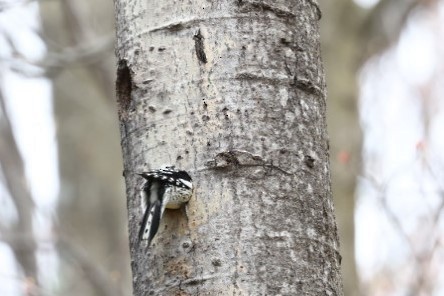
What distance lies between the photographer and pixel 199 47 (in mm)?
1941

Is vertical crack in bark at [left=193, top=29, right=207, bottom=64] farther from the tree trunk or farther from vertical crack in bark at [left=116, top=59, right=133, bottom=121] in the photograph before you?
vertical crack in bark at [left=116, top=59, right=133, bottom=121]

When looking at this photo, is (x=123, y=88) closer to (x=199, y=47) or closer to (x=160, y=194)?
(x=199, y=47)

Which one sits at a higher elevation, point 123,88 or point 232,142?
point 123,88

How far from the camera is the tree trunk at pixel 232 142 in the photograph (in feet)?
5.94

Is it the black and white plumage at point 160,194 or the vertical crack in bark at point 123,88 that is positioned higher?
the vertical crack in bark at point 123,88

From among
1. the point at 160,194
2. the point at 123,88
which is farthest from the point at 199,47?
the point at 160,194

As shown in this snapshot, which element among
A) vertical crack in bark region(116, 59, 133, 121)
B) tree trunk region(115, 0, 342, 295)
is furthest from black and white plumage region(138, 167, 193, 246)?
vertical crack in bark region(116, 59, 133, 121)

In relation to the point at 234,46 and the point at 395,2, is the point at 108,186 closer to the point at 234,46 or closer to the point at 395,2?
the point at 395,2

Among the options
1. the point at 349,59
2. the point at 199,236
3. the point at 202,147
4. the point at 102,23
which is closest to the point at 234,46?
the point at 202,147

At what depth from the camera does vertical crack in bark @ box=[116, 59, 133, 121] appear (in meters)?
2.01

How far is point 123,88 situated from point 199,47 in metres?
0.21

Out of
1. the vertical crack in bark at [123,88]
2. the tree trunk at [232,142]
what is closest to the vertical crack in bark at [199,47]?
the tree trunk at [232,142]

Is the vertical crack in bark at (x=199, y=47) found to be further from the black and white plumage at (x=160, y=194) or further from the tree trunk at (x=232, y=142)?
the black and white plumage at (x=160, y=194)

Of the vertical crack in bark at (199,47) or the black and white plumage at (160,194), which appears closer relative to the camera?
the black and white plumage at (160,194)
